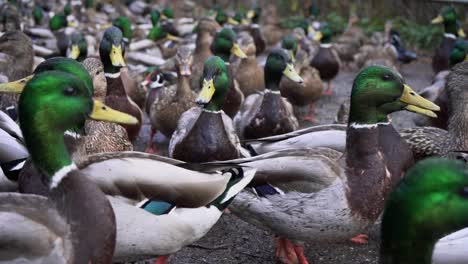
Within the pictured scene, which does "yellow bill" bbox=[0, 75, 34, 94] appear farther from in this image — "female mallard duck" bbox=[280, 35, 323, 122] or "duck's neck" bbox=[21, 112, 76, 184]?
"female mallard duck" bbox=[280, 35, 323, 122]

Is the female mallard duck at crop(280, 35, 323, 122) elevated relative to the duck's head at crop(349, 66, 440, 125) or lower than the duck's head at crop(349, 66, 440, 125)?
lower

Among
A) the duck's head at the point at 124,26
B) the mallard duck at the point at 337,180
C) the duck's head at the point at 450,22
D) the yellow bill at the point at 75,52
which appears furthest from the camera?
the duck's head at the point at 124,26

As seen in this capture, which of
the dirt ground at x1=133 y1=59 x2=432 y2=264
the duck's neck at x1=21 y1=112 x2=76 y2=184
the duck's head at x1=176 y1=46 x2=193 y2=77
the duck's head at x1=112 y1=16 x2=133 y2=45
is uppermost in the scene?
the duck's neck at x1=21 y1=112 x2=76 y2=184

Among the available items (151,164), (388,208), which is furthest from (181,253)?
(388,208)

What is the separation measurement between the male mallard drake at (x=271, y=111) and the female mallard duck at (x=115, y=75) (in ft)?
3.00

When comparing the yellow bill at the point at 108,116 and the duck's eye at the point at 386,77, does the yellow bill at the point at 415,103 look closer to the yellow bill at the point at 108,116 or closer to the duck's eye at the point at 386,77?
the duck's eye at the point at 386,77

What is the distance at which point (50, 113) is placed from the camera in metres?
2.58

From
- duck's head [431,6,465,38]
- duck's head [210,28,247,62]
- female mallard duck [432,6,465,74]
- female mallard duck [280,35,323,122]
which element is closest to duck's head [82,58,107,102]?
duck's head [210,28,247,62]

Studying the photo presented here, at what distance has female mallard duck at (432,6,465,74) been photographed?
8445mm

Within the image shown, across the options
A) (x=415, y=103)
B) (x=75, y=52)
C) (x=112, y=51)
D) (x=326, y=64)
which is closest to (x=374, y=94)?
(x=415, y=103)

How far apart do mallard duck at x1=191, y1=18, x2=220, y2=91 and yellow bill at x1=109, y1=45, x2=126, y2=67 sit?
1.57 metres

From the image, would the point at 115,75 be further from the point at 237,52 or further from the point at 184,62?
the point at 237,52

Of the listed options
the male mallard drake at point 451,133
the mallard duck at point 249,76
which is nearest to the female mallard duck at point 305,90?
the mallard duck at point 249,76

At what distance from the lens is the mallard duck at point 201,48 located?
730 cm
